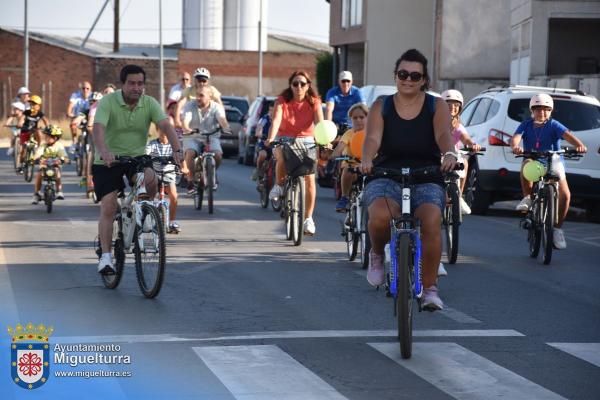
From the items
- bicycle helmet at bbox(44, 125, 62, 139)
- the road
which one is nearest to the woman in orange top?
the road

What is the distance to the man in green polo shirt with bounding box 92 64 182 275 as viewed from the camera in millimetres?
10711

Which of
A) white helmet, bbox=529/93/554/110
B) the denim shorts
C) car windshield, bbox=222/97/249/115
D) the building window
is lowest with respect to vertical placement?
car windshield, bbox=222/97/249/115

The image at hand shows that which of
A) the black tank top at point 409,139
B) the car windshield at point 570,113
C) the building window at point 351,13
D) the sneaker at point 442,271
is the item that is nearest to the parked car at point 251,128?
the car windshield at point 570,113

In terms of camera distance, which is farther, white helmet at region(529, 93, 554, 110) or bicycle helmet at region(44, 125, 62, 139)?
bicycle helmet at region(44, 125, 62, 139)

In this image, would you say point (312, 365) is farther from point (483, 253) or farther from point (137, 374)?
point (483, 253)

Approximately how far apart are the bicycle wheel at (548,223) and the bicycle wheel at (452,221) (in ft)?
3.15

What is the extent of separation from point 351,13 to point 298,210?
136ft

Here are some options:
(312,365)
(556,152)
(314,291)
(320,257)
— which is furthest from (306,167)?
(312,365)

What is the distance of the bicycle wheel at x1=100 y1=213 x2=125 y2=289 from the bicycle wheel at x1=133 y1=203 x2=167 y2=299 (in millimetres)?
242

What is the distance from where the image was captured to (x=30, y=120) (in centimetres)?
2414

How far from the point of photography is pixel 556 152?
45.2ft

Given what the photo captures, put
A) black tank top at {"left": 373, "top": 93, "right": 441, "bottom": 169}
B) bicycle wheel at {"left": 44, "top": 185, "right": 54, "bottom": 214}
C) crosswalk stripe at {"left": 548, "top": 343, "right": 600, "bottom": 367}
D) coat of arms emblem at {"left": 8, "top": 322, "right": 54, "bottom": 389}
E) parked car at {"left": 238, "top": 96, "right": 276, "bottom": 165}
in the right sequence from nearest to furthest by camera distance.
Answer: coat of arms emblem at {"left": 8, "top": 322, "right": 54, "bottom": 389}
crosswalk stripe at {"left": 548, "top": 343, "right": 600, "bottom": 367}
black tank top at {"left": 373, "top": 93, "right": 441, "bottom": 169}
bicycle wheel at {"left": 44, "top": 185, "right": 54, "bottom": 214}
parked car at {"left": 238, "top": 96, "right": 276, "bottom": 165}

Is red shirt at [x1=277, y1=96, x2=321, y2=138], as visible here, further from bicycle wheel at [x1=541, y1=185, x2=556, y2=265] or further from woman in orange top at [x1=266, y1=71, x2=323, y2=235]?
bicycle wheel at [x1=541, y1=185, x2=556, y2=265]

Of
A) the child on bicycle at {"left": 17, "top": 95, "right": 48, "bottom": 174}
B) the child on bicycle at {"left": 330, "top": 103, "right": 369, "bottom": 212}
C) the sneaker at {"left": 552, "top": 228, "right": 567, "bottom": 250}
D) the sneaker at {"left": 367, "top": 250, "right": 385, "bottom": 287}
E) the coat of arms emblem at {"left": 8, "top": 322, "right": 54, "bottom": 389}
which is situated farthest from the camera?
the child on bicycle at {"left": 17, "top": 95, "right": 48, "bottom": 174}
